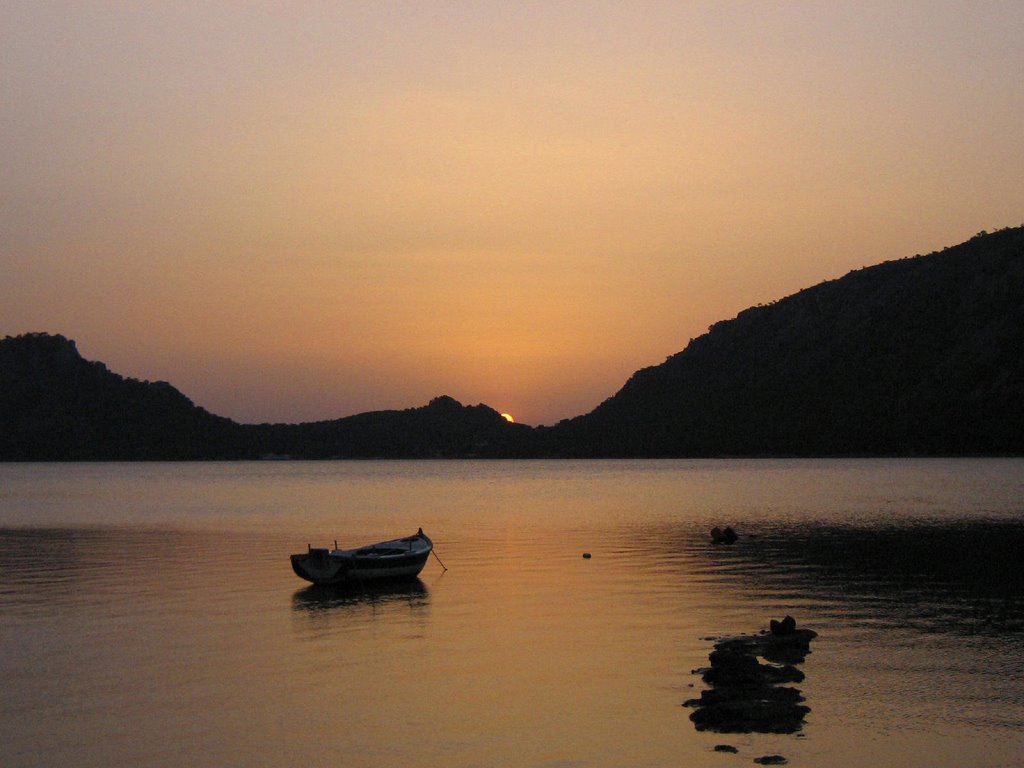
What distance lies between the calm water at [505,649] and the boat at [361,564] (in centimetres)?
94

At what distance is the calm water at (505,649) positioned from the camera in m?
A: 19.7

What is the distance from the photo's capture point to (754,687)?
71.6 feet

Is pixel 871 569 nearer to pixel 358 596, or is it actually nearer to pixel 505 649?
pixel 358 596

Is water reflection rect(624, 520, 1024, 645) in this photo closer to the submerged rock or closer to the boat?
the submerged rock

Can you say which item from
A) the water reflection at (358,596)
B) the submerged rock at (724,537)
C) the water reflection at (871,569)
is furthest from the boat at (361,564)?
the submerged rock at (724,537)

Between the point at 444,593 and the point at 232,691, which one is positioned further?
the point at 444,593

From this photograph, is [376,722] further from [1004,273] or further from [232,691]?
[1004,273]

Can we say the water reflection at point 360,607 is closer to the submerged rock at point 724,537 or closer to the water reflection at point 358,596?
the water reflection at point 358,596

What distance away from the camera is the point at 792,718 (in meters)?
20.4

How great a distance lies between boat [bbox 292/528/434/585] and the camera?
4172cm

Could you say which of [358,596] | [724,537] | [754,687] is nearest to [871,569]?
[724,537]

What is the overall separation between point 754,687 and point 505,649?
27.8 ft

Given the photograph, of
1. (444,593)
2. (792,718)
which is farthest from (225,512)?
(792,718)

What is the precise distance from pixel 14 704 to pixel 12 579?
23.6m
